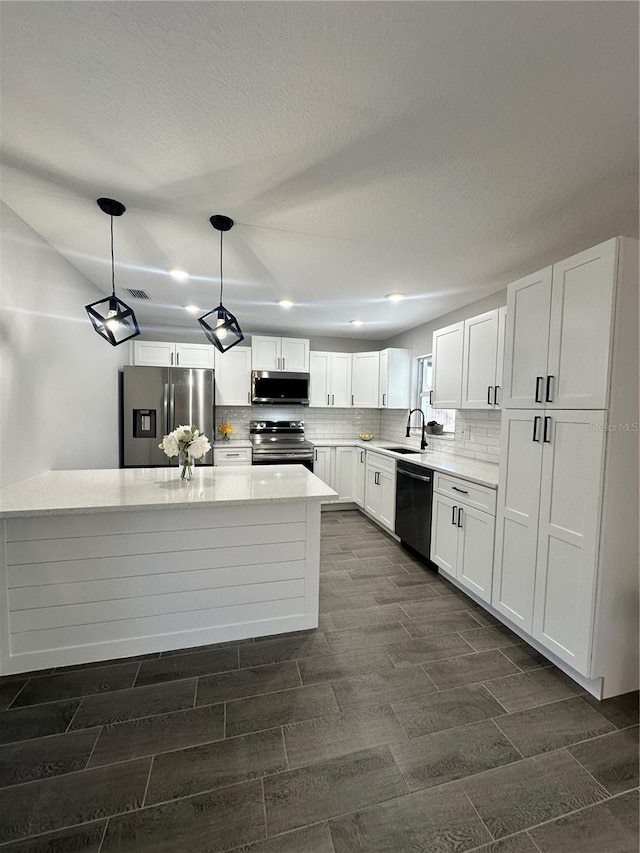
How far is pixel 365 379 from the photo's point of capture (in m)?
5.02

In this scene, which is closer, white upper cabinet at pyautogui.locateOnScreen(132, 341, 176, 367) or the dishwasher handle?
the dishwasher handle

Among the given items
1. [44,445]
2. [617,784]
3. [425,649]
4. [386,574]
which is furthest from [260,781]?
[44,445]

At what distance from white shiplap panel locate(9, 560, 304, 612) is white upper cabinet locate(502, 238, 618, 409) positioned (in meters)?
1.82

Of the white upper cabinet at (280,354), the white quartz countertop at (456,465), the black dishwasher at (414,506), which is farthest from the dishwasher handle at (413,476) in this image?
the white upper cabinet at (280,354)

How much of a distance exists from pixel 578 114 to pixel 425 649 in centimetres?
267

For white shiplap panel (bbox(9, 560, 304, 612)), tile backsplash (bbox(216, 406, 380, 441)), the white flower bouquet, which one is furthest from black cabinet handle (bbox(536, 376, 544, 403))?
tile backsplash (bbox(216, 406, 380, 441))

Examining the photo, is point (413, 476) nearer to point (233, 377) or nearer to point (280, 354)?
point (280, 354)

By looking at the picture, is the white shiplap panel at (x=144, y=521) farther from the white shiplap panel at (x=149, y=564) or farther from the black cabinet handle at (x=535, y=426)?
the black cabinet handle at (x=535, y=426)

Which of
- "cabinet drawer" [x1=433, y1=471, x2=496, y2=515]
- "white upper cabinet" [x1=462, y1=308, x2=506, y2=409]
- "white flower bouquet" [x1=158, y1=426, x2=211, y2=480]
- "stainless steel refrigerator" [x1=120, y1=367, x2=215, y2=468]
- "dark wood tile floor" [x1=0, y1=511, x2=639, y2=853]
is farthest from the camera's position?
"stainless steel refrigerator" [x1=120, y1=367, x2=215, y2=468]

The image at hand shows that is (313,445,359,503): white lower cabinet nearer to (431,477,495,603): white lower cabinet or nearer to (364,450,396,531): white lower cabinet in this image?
(364,450,396,531): white lower cabinet

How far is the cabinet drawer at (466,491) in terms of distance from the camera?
2.44 metres

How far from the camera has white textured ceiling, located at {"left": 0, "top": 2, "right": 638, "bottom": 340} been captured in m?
1.03

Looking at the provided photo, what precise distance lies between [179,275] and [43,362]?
127cm

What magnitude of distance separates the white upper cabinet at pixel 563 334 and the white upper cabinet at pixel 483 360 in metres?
0.55
